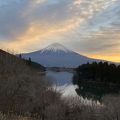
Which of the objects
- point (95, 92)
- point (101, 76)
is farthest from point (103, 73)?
point (95, 92)

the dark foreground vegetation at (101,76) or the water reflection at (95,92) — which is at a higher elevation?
the dark foreground vegetation at (101,76)

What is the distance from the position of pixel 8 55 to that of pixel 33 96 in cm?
3150

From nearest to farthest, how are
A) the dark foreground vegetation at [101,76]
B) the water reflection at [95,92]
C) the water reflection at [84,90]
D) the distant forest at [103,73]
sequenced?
the water reflection at [84,90], the water reflection at [95,92], the dark foreground vegetation at [101,76], the distant forest at [103,73]

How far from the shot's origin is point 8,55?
64125 millimetres

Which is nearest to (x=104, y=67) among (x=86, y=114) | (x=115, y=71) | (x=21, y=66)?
(x=115, y=71)

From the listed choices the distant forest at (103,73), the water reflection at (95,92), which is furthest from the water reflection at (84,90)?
the distant forest at (103,73)

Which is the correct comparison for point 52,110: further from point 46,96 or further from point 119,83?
point 119,83

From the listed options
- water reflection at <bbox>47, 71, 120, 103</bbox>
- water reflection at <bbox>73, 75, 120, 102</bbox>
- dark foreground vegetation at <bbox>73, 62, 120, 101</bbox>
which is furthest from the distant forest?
water reflection at <bbox>73, 75, 120, 102</bbox>

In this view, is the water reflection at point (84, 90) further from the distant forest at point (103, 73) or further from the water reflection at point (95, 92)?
the distant forest at point (103, 73)

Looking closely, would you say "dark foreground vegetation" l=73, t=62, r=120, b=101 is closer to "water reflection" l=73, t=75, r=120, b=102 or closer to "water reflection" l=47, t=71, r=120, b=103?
"water reflection" l=47, t=71, r=120, b=103

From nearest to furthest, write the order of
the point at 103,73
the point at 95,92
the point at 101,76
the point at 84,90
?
the point at 95,92 < the point at 84,90 < the point at 103,73 < the point at 101,76

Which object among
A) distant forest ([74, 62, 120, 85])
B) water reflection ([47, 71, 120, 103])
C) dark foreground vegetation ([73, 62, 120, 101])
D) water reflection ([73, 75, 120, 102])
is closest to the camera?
water reflection ([47, 71, 120, 103])

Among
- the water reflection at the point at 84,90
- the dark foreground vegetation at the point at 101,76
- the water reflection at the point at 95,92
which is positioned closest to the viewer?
the water reflection at the point at 84,90

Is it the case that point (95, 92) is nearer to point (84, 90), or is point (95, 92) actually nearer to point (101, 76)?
point (84, 90)
